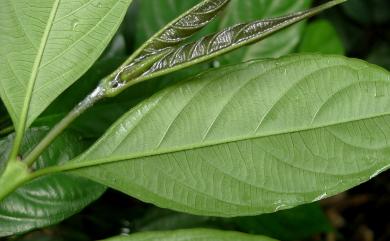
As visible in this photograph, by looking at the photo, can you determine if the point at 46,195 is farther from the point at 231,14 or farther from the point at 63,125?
the point at 231,14

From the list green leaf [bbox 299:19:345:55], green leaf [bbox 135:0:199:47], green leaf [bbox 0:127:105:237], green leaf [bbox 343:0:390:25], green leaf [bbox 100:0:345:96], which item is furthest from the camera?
green leaf [bbox 343:0:390:25]

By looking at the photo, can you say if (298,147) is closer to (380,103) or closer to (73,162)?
(380,103)

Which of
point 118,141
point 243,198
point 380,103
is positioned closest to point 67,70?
point 118,141

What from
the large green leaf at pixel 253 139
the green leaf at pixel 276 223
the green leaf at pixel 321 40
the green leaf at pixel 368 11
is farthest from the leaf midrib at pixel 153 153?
the green leaf at pixel 368 11

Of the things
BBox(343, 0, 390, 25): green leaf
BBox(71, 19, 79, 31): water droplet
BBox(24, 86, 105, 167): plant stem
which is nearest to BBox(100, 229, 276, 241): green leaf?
BBox(24, 86, 105, 167): plant stem

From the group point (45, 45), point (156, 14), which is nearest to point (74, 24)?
point (45, 45)

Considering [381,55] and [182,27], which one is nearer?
[182,27]

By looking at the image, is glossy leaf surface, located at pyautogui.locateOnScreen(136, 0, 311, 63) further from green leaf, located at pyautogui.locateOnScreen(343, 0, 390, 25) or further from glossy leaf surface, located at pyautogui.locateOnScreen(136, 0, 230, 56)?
green leaf, located at pyautogui.locateOnScreen(343, 0, 390, 25)
